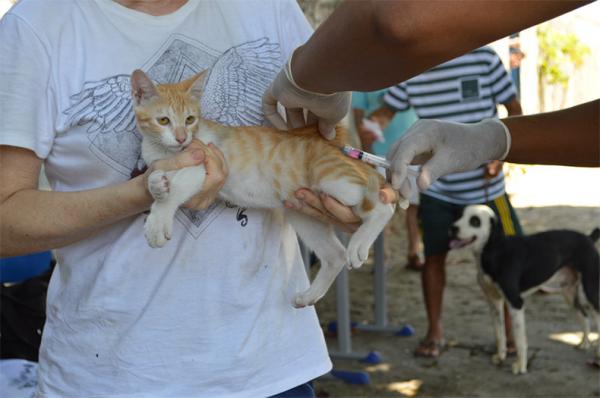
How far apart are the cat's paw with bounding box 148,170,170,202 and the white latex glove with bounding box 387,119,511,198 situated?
51 cm

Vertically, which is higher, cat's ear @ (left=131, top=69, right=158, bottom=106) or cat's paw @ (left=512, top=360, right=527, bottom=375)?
cat's ear @ (left=131, top=69, right=158, bottom=106)

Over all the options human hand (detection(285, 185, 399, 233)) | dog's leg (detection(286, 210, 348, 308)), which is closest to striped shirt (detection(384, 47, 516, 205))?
dog's leg (detection(286, 210, 348, 308))

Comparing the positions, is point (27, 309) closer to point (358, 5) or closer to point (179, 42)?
point (179, 42)

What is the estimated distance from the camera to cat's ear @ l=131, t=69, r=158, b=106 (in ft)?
4.69

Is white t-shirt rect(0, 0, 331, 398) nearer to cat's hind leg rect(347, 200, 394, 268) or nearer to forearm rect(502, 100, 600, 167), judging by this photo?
cat's hind leg rect(347, 200, 394, 268)

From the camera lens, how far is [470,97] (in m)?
4.17

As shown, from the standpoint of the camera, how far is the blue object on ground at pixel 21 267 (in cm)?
318

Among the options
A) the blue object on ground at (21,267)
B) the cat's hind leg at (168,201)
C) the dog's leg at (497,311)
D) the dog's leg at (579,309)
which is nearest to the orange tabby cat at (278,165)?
the cat's hind leg at (168,201)

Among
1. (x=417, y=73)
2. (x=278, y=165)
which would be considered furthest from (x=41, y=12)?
(x=417, y=73)

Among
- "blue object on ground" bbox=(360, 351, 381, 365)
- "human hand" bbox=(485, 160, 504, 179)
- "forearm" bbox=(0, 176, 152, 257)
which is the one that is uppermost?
"forearm" bbox=(0, 176, 152, 257)

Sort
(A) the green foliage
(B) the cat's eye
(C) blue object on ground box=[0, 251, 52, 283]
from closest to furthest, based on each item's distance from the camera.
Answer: (B) the cat's eye
(C) blue object on ground box=[0, 251, 52, 283]
(A) the green foliage

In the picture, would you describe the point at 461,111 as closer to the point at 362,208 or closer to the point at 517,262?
the point at 517,262

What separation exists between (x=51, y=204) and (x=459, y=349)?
350 centimetres

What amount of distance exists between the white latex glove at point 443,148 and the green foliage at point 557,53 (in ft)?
32.1
